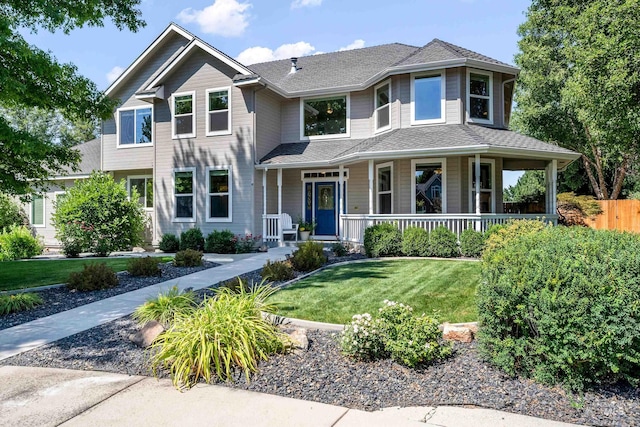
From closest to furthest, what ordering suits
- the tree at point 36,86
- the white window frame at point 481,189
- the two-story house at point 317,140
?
the tree at point 36,86
the two-story house at point 317,140
the white window frame at point 481,189

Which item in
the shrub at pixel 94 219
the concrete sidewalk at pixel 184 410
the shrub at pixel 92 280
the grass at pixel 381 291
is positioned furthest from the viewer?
the shrub at pixel 94 219

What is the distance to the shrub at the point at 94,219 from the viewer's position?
14.3 meters

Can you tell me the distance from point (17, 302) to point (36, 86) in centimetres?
380

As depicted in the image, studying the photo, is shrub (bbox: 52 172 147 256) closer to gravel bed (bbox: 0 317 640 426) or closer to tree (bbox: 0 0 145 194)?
tree (bbox: 0 0 145 194)

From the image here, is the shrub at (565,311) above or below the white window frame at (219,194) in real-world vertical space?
below

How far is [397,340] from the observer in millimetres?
4316

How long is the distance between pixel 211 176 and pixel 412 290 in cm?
1030

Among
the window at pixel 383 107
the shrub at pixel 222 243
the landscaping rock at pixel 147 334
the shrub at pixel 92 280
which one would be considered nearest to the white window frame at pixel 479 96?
the window at pixel 383 107

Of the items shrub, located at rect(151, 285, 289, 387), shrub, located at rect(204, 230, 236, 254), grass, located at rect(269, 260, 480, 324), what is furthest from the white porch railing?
shrub, located at rect(151, 285, 289, 387)

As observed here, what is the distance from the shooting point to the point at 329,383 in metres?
3.94

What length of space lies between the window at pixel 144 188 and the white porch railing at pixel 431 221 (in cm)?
890

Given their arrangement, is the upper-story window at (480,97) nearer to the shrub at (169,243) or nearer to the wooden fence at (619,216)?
the wooden fence at (619,216)

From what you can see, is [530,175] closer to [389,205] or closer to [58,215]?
[389,205]

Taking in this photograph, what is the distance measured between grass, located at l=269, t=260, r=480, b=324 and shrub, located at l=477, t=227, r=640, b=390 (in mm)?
1689
